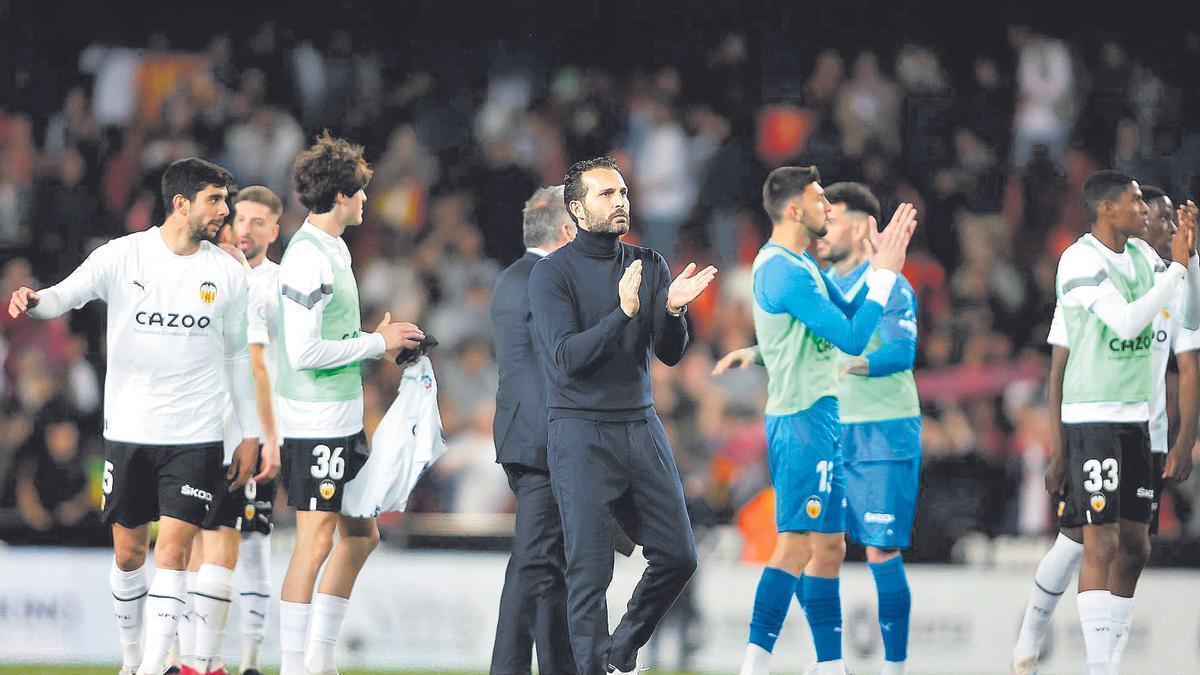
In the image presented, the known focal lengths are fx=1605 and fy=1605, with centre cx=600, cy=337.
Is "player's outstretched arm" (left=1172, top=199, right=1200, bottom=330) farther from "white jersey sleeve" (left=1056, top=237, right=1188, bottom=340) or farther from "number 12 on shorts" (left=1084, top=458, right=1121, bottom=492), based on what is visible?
"number 12 on shorts" (left=1084, top=458, right=1121, bottom=492)

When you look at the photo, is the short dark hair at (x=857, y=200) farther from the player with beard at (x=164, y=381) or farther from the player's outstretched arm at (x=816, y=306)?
the player with beard at (x=164, y=381)

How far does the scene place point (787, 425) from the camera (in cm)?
834

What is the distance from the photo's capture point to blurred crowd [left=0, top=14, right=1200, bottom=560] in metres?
14.3

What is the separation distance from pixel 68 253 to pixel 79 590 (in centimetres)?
510

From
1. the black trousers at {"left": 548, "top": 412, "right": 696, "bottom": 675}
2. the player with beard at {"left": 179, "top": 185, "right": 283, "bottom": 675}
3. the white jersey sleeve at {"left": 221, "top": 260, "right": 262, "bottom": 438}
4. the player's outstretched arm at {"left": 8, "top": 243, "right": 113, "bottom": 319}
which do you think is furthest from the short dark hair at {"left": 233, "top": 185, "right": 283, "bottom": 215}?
the black trousers at {"left": 548, "top": 412, "right": 696, "bottom": 675}

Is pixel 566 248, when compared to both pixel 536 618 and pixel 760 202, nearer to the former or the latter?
pixel 536 618

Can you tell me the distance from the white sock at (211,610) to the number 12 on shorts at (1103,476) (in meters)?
4.52

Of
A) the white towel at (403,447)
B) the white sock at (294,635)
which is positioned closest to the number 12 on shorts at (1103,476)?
the white towel at (403,447)

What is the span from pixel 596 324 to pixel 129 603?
3164mm

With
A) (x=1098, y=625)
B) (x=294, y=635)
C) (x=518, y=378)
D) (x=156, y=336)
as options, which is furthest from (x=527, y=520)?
(x=1098, y=625)

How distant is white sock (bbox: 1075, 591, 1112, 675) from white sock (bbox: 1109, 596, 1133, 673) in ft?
0.09

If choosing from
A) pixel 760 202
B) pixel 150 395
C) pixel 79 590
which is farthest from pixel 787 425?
pixel 760 202

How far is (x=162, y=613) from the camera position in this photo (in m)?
7.90

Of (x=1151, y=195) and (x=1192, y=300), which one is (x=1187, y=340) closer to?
(x=1192, y=300)
